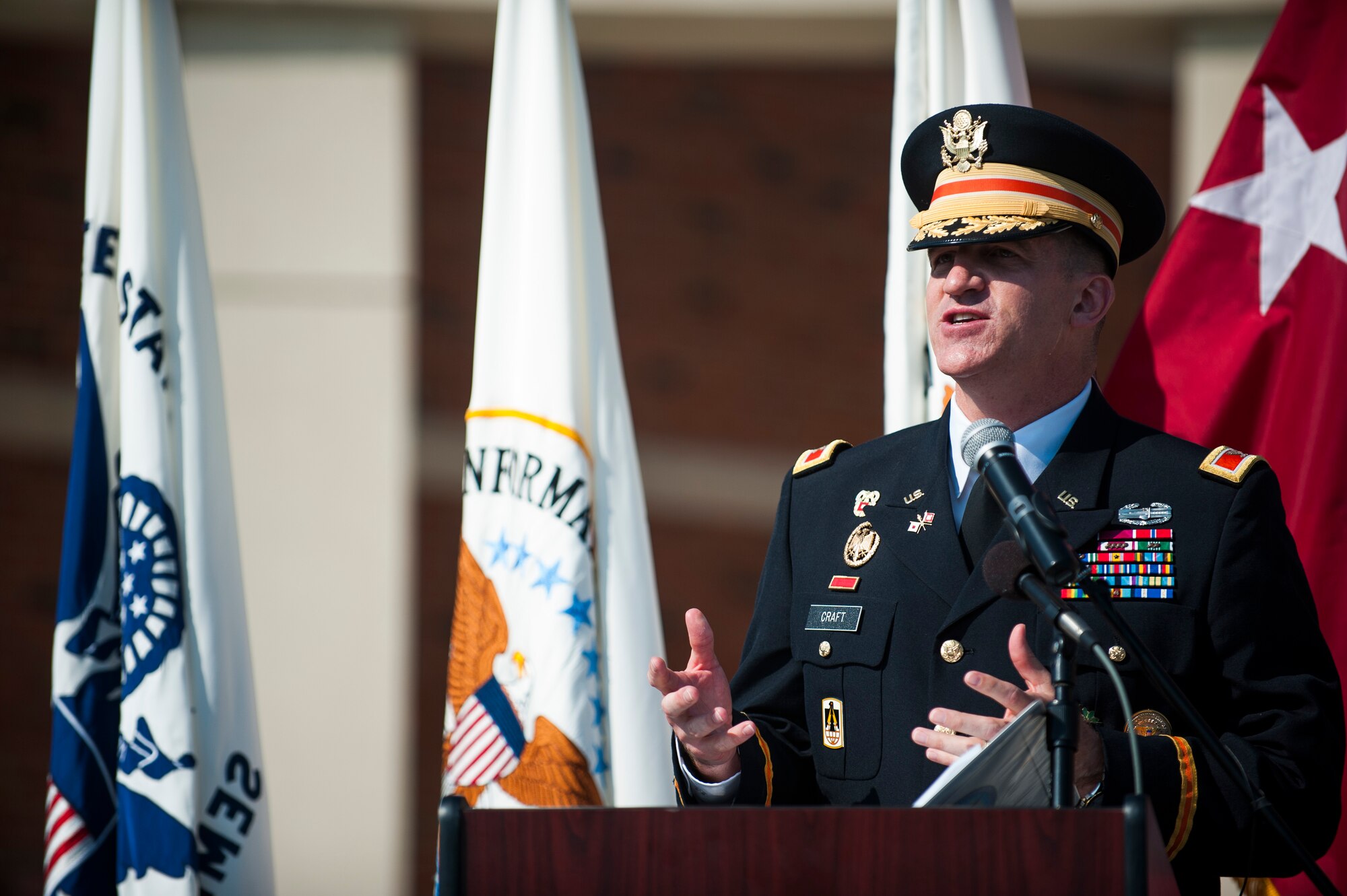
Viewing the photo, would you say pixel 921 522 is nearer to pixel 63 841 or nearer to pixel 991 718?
pixel 991 718

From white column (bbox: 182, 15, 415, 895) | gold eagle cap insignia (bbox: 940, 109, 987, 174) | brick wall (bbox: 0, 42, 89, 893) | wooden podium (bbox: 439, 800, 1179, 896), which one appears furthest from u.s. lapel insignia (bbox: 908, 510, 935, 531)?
brick wall (bbox: 0, 42, 89, 893)

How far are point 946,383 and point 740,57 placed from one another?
5.05 feet

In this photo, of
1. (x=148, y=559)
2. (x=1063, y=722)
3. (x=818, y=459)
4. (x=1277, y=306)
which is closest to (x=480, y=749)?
(x=148, y=559)

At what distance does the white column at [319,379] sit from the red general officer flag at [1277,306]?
1747 mm

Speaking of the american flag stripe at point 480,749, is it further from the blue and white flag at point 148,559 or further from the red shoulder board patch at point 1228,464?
the red shoulder board patch at point 1228,464

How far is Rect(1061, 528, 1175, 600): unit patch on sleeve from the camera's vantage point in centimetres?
182

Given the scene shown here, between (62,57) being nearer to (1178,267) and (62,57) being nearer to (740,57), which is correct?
(740,57)

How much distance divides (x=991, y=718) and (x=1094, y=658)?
1.34ft

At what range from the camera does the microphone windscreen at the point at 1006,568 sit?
1453 mm

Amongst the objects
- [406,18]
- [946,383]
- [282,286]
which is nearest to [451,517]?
[282,286]

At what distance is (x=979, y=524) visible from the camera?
1.87 m

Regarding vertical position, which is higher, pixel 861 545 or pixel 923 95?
pixel 923 95

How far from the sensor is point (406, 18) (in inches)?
135

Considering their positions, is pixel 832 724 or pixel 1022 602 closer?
pixel 1022 602
